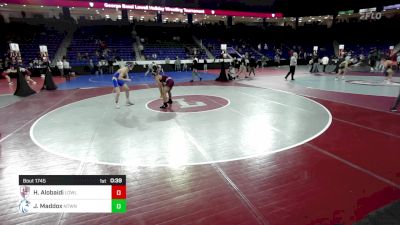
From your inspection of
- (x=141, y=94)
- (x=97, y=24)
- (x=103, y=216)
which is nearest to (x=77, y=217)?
(x=103, y=216)

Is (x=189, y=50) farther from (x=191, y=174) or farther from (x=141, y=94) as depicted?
(x=191, y=174)

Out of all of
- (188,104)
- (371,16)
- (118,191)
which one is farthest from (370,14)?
(118,191)

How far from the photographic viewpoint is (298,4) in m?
44.4

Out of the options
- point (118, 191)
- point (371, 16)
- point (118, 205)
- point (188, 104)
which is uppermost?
point (371, 16)

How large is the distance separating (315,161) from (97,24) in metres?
38.5

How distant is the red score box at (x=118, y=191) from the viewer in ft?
7.93

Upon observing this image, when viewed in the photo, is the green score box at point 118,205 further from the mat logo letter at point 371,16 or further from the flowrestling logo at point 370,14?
the mat logo letter at point 371,16

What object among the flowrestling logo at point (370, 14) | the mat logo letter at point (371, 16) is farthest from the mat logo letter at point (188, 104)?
the mat logo letter at point (371, 16)
